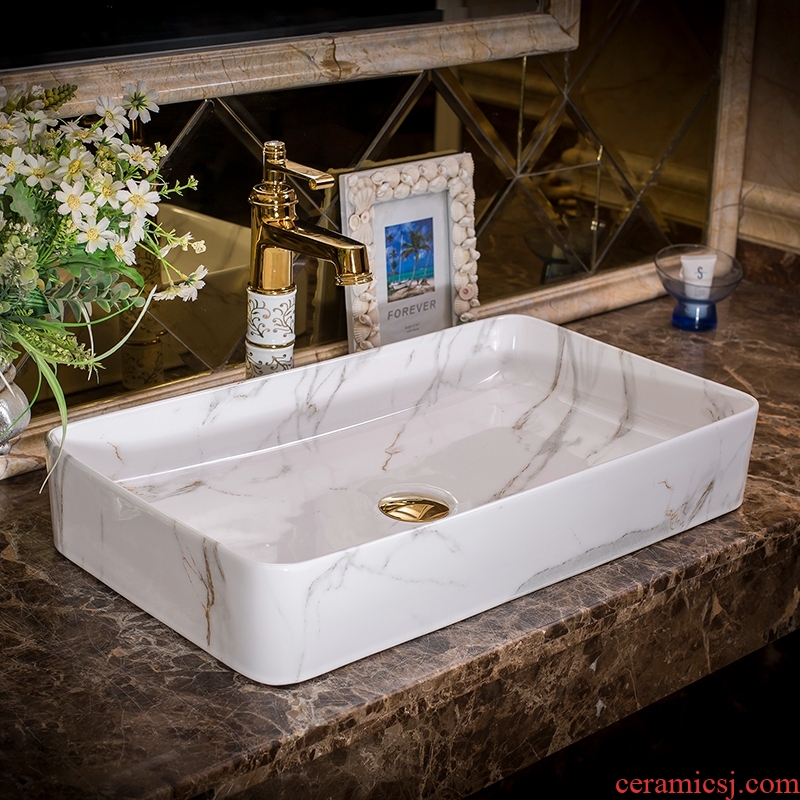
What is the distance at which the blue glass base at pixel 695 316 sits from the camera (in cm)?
176

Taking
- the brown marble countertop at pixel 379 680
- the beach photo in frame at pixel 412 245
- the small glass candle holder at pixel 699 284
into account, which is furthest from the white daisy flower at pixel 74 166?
the small glass candle holder at pixel 699 284

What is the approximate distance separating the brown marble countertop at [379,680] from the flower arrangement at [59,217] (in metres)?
0.22

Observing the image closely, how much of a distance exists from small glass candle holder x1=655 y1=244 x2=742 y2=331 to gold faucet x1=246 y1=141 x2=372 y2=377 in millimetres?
750

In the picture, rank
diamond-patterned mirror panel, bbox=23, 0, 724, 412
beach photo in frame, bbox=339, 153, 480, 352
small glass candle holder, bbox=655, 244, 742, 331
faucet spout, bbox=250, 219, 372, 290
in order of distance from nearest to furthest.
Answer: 1. faucet spout, bbox=250, 219, 372, 290
2. diamond-patterned mirror panel, bbox=23, 0, 724, 412
3. beach photo in frame, bbox=339, 153, 480, 352
4. small glass candle holder, bbox=655, 244, 742, 331

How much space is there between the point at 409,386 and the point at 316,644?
537mm

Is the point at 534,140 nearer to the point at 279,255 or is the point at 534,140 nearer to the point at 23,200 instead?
the point at 279,255

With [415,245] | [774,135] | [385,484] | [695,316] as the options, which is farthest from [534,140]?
[385,484]

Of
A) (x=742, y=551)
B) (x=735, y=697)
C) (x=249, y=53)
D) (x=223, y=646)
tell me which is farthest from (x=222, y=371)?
(x=735, y=697)

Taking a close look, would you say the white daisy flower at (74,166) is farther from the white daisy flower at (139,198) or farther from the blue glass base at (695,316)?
the blue glass base at (695,316)

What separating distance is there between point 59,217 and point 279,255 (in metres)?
0.31

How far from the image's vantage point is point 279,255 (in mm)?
1264

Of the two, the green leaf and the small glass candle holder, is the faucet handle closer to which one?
the green leaf

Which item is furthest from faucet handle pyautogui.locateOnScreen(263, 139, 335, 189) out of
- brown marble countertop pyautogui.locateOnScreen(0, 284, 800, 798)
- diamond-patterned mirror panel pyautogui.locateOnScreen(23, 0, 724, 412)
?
brown marble countertop pyautogui.locateOnScreen(0, 284, 800, 798)

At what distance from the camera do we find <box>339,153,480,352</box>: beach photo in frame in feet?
4.83
